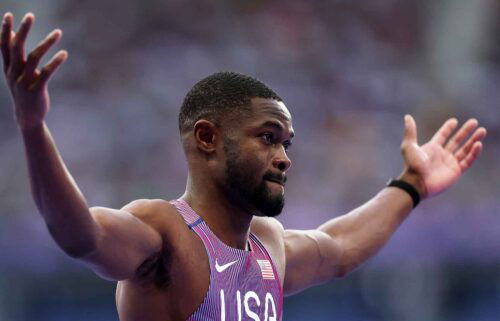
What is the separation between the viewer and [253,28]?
1036 centimetres

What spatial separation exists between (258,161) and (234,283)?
1.76 feet

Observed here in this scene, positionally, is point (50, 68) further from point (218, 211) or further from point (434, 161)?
point (434, 161)

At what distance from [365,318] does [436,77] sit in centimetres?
371

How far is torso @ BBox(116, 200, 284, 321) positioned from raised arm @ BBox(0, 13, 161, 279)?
0.27 m

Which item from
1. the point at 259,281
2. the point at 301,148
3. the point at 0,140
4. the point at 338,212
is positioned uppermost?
the point at 301,148

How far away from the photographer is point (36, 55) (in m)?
2.62

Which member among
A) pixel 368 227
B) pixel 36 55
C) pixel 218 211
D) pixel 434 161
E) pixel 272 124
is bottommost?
pixel 218 211

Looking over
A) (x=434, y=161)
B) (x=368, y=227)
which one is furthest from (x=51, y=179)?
(x=434, y=161)

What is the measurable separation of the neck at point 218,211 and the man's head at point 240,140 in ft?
0.10

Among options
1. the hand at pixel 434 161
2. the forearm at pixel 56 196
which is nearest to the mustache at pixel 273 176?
the forearm at pixel 56 196

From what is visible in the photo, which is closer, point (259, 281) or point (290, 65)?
point (259, 281)

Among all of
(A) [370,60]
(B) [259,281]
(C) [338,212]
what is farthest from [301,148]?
(B) [259,281]

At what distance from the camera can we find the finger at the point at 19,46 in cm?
257

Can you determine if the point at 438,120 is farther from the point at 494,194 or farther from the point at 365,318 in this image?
the point at 365,318
